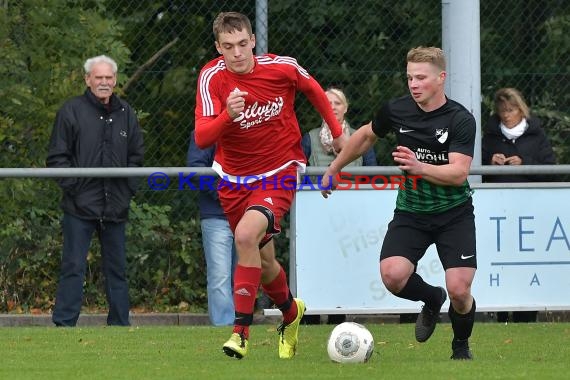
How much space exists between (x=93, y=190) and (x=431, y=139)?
407cm

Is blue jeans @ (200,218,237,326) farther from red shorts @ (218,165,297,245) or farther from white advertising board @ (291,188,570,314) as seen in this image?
red shorts @ (218,165,297,245)

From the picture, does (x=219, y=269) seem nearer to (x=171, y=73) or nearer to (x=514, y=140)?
(x=171, y=73)

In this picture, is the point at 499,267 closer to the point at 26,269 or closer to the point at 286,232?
the point at 286,232

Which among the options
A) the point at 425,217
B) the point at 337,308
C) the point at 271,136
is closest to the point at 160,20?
the point at 337,308

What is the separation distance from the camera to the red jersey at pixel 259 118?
9.08 meters

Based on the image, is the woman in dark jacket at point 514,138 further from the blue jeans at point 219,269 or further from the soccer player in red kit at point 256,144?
the soccer player in red kit at point 256,144

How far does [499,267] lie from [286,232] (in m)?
1.89

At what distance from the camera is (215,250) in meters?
12.0

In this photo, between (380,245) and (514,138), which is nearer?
(380,245)

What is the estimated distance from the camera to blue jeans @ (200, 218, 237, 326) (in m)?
→ 11.9

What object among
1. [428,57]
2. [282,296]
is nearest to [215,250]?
[282,296]

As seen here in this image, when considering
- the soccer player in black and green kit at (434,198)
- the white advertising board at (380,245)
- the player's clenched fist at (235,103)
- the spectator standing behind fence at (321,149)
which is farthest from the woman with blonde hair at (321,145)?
the player's clenched fist at (235,103)

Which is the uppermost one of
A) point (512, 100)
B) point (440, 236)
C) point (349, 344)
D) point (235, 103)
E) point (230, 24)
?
point (230, 24)

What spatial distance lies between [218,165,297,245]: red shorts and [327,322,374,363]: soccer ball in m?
0.87
